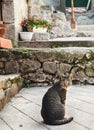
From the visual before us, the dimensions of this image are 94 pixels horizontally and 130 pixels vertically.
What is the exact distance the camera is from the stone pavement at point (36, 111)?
304 cm

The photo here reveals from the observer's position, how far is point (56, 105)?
2.97 meters

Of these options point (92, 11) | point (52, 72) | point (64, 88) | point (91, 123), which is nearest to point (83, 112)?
point (91, 123)

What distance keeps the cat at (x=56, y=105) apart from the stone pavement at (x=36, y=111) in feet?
0.23

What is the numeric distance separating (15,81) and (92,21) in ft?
25.0

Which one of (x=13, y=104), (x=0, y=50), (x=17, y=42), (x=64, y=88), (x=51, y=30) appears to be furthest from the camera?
(x=51, y=30)

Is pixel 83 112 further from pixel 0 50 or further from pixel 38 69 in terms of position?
pixel 0 50

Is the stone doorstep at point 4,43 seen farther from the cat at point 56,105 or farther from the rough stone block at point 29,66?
the cat at point 56,105

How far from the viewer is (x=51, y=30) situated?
859cm

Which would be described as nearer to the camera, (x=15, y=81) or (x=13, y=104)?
(x=13, y=104)

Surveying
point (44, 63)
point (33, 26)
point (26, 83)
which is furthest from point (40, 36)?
point (26, 83)

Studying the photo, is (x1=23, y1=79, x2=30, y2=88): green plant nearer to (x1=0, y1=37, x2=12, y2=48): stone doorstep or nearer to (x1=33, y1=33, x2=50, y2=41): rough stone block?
(x1=0, y1=37, x2=12, y2=48): stone doorstep

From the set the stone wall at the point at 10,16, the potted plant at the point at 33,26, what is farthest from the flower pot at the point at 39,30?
the stone wall at the point at 10,16

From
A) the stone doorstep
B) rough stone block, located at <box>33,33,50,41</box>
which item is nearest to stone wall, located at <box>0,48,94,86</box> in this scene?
the stone doorstep

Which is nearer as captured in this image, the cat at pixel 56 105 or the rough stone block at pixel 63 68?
the cat at pixel 56 105
